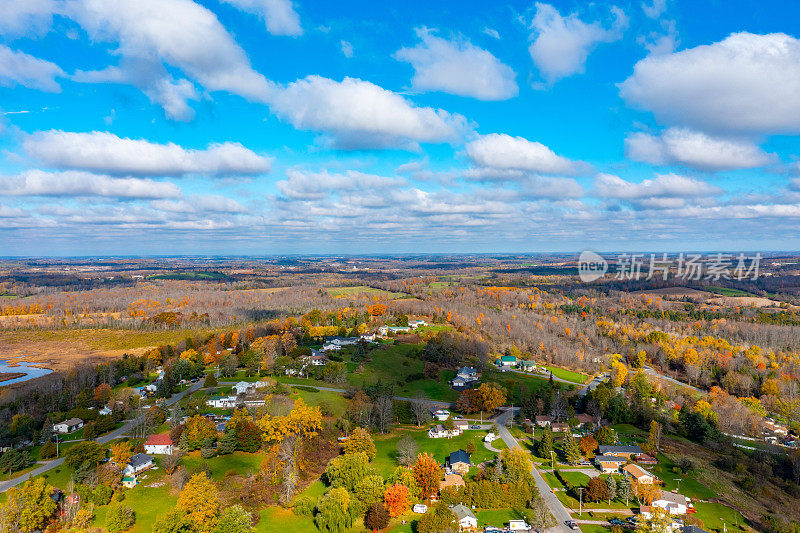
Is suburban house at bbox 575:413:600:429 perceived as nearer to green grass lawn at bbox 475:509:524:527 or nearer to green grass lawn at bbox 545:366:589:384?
green grass lawn at bbox 545:366:589:384

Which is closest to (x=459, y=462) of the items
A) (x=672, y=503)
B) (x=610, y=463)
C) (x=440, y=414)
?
(x=610, y=463)

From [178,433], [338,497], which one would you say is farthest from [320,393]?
[338,497]

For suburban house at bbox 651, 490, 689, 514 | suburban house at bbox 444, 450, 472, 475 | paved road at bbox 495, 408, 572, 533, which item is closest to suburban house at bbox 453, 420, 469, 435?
paved road at bbox 495, 408, 572, 533

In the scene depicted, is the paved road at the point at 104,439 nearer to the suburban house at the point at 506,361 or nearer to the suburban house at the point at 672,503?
the suburban house at the point at 672,503

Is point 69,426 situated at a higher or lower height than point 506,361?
lower

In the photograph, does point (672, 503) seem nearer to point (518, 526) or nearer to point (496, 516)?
point (518, 526)
